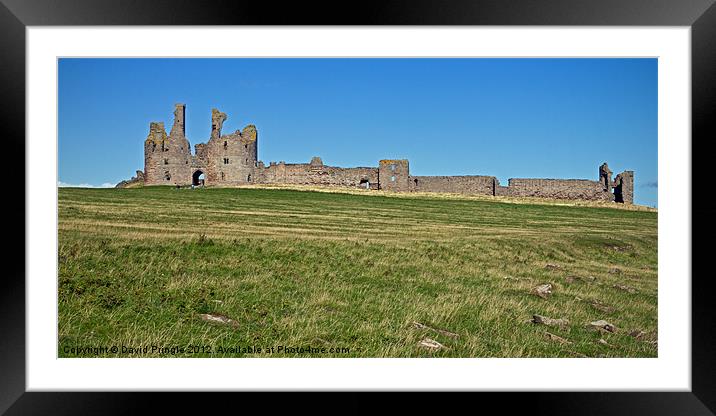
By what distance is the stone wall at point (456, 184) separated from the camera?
37.3m

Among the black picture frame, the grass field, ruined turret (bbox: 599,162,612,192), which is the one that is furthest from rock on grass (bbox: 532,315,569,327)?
ruined turret (bbox: 599,162,612,192)

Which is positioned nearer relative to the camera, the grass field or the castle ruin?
the grass field

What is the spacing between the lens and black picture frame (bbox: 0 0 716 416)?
14.6 ft

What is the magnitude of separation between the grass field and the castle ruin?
2003cm

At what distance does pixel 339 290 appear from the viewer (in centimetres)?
750

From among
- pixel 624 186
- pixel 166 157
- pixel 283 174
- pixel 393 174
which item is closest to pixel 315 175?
pixel 283 174

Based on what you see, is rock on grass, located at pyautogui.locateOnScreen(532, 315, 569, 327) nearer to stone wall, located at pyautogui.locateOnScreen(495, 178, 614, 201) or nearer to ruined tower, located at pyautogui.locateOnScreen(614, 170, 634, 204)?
ruined tower, located at pyautogui.locateOnScreen(614, 170, 634, 204)

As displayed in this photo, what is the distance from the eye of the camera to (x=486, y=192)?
3741cm

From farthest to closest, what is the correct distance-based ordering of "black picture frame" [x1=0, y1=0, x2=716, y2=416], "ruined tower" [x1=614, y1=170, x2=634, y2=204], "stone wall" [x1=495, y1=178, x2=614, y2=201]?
"stone wall" [x1=495, y1=178, x2=614, y2=201], "ruined tower" [x1=614, y1=170, x2=634, y2=204], "black picture frame" [x1=0, y1=0, x2=716, y2=416]

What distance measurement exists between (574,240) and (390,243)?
17.2 ft

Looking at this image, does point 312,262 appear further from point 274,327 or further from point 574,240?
point 574,240
